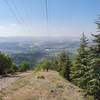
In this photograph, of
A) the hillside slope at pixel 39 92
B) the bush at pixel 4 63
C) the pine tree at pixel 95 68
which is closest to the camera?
the pine tree at pixel 95 68

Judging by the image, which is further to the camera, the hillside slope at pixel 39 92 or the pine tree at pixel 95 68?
the hillside slope at pixel 39 92

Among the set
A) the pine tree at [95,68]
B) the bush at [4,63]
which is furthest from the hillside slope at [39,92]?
the bush at [4,63]

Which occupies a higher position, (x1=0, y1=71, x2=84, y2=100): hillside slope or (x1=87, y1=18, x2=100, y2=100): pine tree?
(x1=87, y1=18, x2=100, y2=100): pine tree

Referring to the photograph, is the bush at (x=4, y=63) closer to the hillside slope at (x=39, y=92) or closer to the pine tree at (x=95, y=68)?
the hillside slope at (x=39, y=92)

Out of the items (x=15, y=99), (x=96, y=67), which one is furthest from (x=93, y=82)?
(x=15, y=99)

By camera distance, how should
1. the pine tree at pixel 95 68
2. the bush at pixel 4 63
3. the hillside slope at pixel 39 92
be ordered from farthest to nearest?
the bush at pixel 4 63 → the hillside slope at pixel 39 92 → the pine tree at pixel 95 68

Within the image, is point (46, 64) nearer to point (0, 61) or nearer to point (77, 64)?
point (0, 61)

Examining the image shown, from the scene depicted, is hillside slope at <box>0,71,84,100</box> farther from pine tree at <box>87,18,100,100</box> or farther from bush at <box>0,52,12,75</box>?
bush at <box>0,52,12,75</box>

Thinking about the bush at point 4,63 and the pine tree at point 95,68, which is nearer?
the pine tree at point 95,68

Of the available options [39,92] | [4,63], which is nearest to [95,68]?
[39,92]

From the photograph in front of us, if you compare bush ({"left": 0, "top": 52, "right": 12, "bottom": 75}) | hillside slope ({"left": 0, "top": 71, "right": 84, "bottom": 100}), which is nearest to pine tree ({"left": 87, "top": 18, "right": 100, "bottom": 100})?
hillside slope ({"left": 0, "top": 71, "right": 84, "bottom": 100})

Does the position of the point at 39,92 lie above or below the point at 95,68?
below

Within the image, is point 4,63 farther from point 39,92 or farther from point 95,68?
point 95,68

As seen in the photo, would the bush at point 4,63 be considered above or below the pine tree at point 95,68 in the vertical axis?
below
